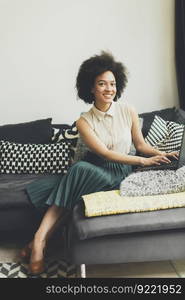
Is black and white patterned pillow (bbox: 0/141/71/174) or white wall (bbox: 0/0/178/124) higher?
white wall (bbox: 0/0/178/124)

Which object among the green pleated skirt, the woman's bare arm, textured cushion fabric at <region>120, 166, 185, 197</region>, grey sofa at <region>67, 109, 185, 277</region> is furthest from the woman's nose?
grey sofa at <region>67, 109, 185, 277</region>

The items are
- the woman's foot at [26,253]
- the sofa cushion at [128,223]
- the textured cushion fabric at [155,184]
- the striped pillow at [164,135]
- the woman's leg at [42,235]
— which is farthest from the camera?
the striped pillow at [164,135]

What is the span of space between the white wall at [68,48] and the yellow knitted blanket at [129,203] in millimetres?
1422

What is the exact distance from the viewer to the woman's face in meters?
2.16

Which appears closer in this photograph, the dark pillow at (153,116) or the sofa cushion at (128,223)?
the sofa cushion at (128,223)

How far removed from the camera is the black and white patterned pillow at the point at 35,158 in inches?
99.6

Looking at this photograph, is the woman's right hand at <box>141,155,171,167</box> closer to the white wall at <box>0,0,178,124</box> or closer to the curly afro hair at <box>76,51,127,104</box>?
the curly afro hair at <box>76,51,127,104</box>

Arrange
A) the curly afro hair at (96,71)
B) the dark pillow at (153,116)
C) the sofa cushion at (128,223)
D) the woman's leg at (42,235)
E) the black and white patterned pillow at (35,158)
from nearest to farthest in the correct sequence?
1. the sofa cushion at (128,223)
2. the woman's leg at (42,235)
3. the curly afro hair at (96,71)
4. the black and white patterned pillow at (35,158)
5. the dark pillow at (153,116)

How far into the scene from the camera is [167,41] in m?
3.03

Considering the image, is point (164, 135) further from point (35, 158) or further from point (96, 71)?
point (35, 158)

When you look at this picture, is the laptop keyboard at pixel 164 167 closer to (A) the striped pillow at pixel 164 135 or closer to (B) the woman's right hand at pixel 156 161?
(B) the woman's right hand at pixel 156 161

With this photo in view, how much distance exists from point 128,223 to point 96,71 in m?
0.95

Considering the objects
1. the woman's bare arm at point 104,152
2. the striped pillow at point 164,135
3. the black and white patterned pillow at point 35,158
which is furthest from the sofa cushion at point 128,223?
the black and white patterned pillow at point 35,158

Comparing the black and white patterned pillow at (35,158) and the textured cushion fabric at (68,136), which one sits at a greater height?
the textured cushion fabric at (68,136)
